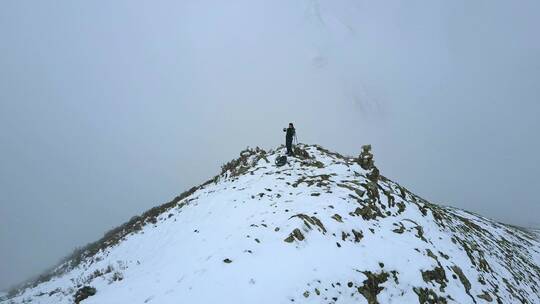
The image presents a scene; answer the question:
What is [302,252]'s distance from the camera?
13.3m

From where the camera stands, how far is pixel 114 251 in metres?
22.6

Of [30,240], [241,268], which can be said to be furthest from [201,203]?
[30,240]

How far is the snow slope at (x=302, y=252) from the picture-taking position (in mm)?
11852

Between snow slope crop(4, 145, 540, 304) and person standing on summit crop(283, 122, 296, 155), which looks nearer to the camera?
snow slope crop(4, 145, 540, 304)

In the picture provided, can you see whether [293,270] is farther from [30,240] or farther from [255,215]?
[30,240]

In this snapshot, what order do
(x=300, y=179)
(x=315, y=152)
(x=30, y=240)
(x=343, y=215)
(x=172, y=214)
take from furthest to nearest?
1. (x=30, y=240)
2. (x=315, y=152)
3. (x=172, y=214)
4. (x=300, y=179)
5. (x=343, y=215)

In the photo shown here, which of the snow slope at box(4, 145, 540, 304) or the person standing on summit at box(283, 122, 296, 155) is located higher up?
the person standing on summit at box(283, 122, 296, 155)

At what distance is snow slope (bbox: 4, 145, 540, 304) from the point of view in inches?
467

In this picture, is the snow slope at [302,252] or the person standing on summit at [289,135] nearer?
the snow slope at [302,252]

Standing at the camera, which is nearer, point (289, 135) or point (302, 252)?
point (302, 252)

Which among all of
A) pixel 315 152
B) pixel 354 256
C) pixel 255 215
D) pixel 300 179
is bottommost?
pixel 354 256

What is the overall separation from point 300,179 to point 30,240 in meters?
151

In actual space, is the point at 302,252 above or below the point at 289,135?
below

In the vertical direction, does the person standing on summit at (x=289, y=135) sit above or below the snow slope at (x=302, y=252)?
above
